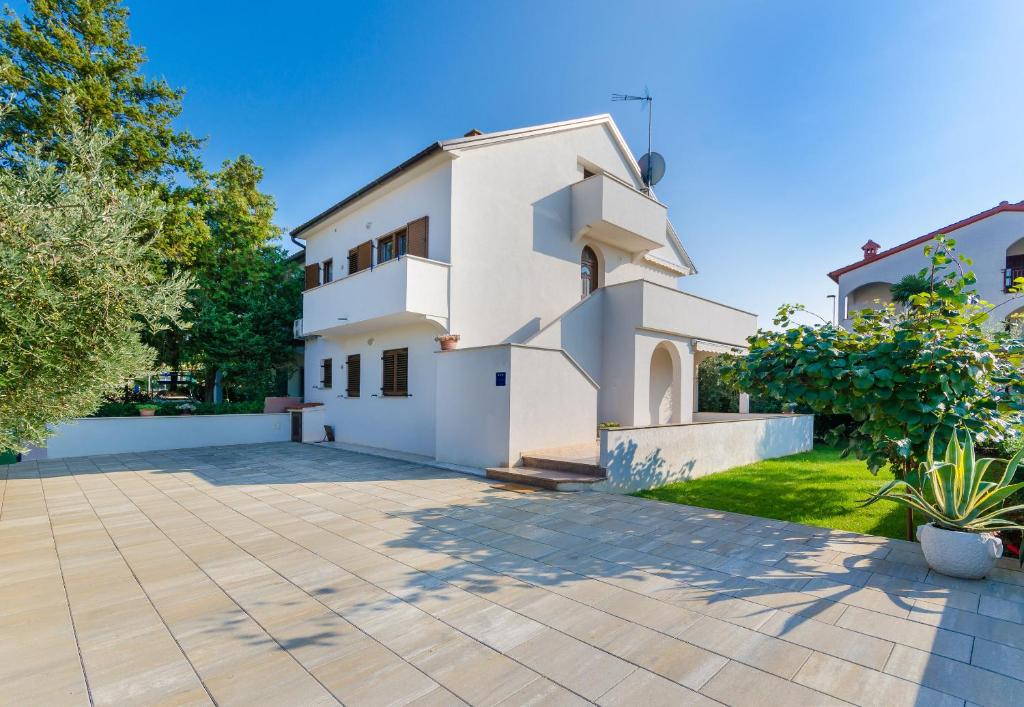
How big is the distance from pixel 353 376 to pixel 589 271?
9.13 metres

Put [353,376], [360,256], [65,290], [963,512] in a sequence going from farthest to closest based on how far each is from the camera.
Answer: [353,376] < [360,256] < [65,290] < [963,512]

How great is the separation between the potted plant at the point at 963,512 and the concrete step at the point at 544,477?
470cm

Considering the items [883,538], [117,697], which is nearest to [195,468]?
[117,697]

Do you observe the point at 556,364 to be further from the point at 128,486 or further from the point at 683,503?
the point at 128,486

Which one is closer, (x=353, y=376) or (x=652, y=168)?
(x=353, y=376)

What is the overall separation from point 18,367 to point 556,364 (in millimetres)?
8799

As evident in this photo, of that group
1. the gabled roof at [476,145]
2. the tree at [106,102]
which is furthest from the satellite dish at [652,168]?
the tree at [106,102]

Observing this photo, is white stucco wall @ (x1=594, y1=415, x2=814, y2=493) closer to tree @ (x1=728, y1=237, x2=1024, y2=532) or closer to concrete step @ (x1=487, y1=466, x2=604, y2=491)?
concrete step @ (x1=487, y1=466, x2=604, y2=491)

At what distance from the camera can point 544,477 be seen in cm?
909

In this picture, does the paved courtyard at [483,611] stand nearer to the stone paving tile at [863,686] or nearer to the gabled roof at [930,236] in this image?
the stone paving tile at [863,686]

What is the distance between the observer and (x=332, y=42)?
14023mm

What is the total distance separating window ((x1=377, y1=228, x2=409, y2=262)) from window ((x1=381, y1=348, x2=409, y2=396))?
9.54 feet

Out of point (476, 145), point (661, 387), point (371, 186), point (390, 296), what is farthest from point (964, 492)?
point (371, 186)

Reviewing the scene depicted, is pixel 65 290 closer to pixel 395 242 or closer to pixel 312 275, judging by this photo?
pixel 395 242
